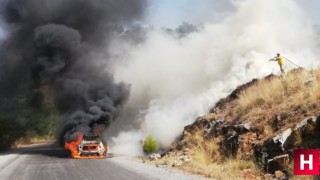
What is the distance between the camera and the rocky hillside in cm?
1141

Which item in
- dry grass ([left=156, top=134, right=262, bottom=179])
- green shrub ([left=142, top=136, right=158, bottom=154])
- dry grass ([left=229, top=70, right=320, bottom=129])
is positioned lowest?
dry grass ([left=156, top=134, right=262, bottom=179])

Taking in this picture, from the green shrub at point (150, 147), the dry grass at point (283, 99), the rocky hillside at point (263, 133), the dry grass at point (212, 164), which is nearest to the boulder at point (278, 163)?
the rocky hillside at point (263, 133)

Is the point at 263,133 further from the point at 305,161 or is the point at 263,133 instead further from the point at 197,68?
the point at 197,68

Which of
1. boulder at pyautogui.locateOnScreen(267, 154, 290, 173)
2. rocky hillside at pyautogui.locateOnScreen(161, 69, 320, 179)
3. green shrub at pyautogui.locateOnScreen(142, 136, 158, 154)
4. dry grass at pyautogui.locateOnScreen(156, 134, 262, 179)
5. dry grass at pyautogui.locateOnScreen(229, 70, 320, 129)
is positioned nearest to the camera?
boulder at pyautogui.locateOnScreen(267, 154, 290, 173)

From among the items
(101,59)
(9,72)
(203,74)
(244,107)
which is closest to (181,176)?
(244,107)

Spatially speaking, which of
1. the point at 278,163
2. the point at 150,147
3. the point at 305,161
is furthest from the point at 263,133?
the point at 150,147

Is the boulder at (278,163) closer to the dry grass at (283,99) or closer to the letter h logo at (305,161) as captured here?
the dry grass at (283,99)

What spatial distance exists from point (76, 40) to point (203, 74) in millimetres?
11104

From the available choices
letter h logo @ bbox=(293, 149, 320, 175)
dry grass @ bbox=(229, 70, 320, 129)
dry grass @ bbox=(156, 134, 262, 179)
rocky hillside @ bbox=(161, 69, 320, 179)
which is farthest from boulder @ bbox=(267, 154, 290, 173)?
letter h logo @ bbox=(293, 149, 320, 175)

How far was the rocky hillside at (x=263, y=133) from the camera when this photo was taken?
37.4 ft

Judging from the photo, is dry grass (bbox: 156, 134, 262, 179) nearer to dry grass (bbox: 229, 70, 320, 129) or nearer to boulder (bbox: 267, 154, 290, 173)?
boulder (bbox: 267, 154, 290, 173)

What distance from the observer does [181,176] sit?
40.6ft

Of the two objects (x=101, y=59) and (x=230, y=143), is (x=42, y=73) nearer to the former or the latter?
(x=101, y=59)

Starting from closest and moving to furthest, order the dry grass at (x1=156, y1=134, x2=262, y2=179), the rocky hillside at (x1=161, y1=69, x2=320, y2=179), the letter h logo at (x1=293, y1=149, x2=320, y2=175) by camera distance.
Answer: the letter h logo at (x1=293, y1=149, x2=320, y2=175), the rocky hillside at (x1=161, y1=69, x2=320, y2=179), the dry grass at (x1=156, y1=134, x2=262, y2=179)
